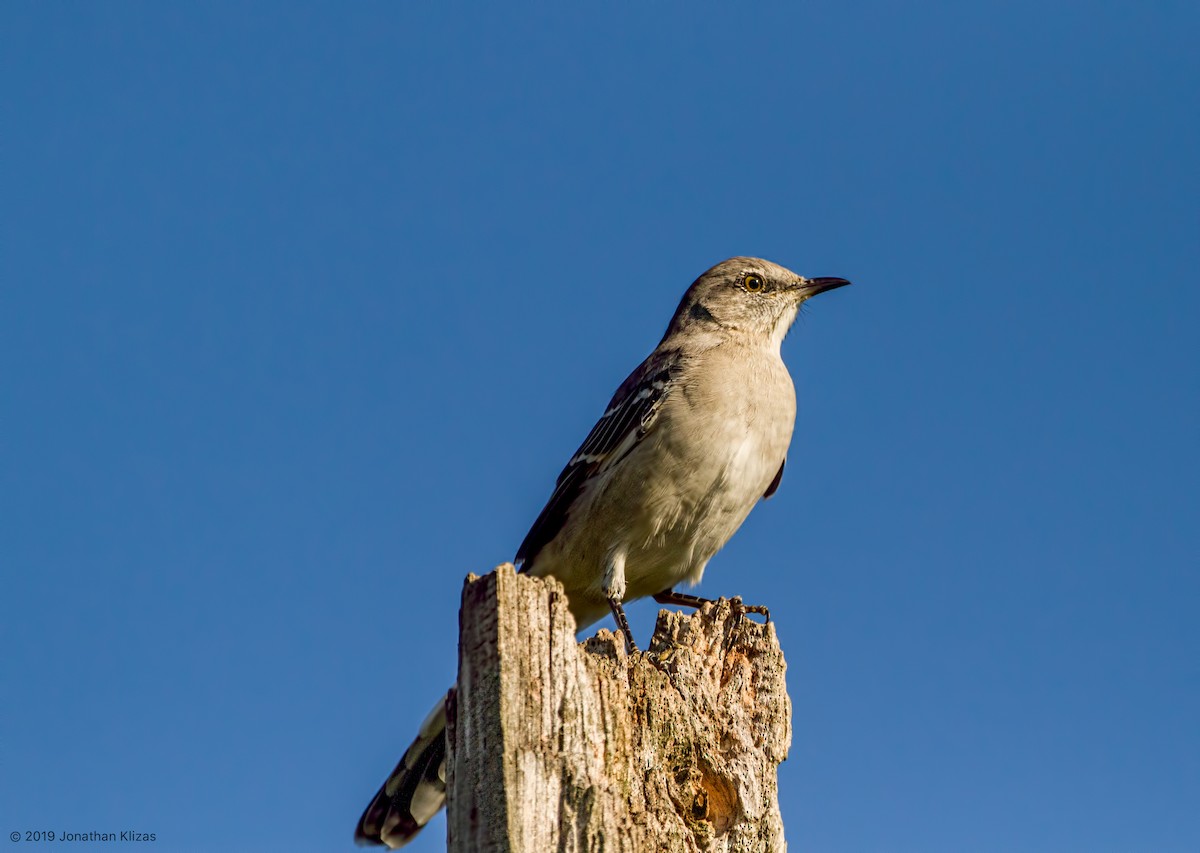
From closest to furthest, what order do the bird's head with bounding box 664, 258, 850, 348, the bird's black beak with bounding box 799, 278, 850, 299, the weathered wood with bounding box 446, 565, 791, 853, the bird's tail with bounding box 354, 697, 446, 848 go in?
the weathered wood with bounding box 446, 565, 791, 853 → the bird's tail with bounding box 354, 697, 446, 848 → the bird's head with bounding box 664, 258, 850, 348 → the bird's black beak with bounding box 799, 278, 850, 299

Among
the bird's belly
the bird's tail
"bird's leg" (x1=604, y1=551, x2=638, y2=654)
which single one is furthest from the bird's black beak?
the bird's tail

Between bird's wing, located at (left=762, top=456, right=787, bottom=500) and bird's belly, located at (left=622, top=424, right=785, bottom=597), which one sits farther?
bird's wing, located at (left=762, top=456, right=787, bottom=500)

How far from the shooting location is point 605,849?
397 cm

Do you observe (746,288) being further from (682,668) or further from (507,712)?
(507,712)

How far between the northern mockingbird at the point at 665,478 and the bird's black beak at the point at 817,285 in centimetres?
115

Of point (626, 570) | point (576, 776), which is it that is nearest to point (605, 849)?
point (576, 776)

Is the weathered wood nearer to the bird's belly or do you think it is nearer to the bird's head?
the bird's belly

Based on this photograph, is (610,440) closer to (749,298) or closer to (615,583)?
(615,583)

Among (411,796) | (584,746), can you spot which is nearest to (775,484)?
(411,796)

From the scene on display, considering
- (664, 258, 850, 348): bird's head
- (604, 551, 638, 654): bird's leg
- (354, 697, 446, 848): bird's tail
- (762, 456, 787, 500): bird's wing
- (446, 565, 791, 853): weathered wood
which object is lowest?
(446, 565, 791, 853): weathered wood

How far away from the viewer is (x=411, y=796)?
6.55 metres

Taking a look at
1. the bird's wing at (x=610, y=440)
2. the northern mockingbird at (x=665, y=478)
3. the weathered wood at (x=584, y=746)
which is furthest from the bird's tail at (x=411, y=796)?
the bird's wing at (x=610, y=440)

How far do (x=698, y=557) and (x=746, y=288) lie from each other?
2749 millimetres

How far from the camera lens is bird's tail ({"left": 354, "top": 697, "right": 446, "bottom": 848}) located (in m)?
6.52
